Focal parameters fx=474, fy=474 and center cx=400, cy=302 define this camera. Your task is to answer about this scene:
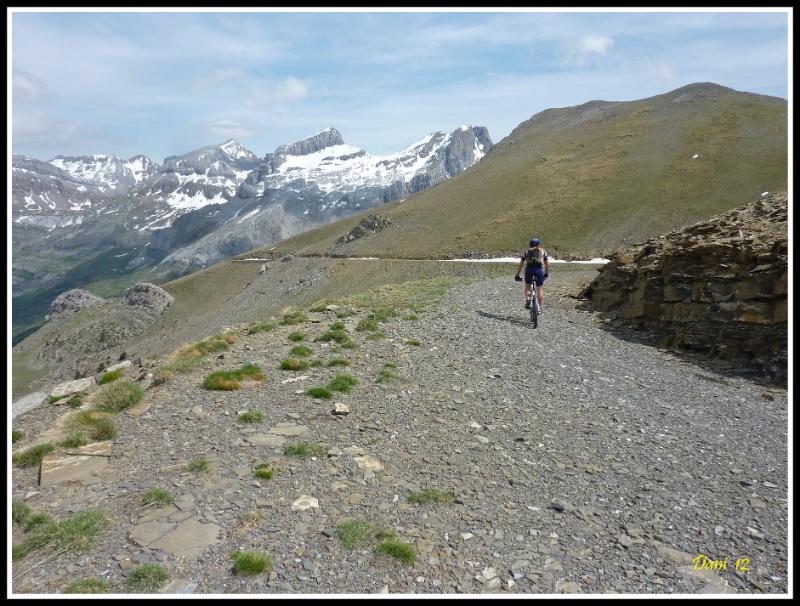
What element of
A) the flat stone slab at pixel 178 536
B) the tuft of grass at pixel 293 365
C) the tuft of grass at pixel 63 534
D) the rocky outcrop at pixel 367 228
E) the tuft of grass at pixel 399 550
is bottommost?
the tuft of grass at pixel 399 550

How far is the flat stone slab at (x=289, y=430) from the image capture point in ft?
33.0

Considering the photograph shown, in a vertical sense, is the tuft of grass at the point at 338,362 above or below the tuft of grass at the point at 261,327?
below

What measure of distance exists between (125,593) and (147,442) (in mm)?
4247

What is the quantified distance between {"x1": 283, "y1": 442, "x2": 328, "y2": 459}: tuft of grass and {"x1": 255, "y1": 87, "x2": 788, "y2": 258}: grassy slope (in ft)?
212

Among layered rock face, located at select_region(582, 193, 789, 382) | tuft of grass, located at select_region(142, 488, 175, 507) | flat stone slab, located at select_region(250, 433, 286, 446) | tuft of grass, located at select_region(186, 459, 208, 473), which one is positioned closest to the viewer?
tuft of grass, located at select_region(142, 488, 175, 507)

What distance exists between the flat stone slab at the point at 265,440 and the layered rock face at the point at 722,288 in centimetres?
1464

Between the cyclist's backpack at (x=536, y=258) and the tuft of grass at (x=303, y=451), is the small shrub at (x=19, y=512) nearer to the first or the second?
the tuft of grass at (x=303, y=451)

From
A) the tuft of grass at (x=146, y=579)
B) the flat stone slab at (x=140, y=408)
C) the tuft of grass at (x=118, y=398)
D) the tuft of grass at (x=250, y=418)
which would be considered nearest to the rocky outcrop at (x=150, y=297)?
the tuft of grass at (x=118, y=398)

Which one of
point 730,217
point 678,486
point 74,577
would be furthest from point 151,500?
point 730,217

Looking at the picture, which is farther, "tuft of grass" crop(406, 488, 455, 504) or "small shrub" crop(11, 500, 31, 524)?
"tuft of grass" crop(406, 488, 455, 504)

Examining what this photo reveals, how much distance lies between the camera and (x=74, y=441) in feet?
29.6

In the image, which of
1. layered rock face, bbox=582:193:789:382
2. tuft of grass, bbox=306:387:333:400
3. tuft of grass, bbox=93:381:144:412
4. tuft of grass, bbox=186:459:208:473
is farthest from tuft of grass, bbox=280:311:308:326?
layered rock face, bbox=582:193:789:382

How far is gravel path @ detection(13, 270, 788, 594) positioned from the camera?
6.21 m

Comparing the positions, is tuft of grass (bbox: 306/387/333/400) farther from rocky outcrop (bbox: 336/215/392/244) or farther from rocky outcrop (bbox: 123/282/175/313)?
rocky outcrop (bbox: 123/282/175/313)
